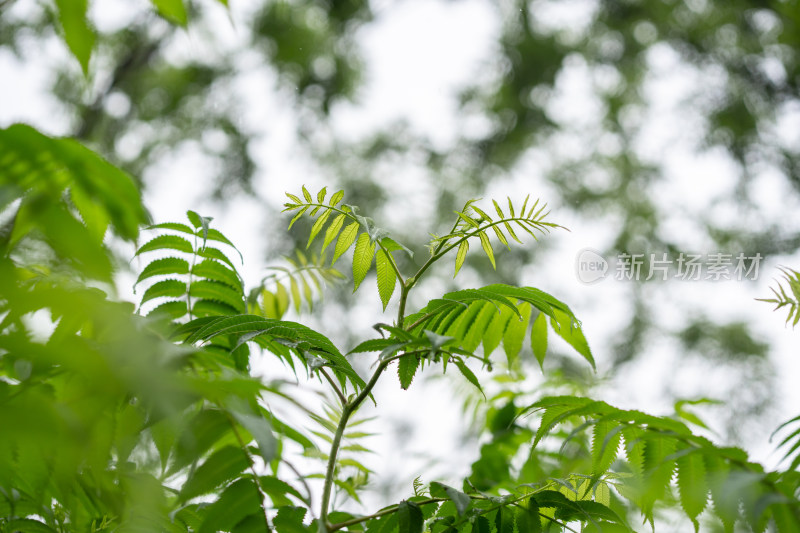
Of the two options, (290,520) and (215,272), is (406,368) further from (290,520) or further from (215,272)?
(215,272)

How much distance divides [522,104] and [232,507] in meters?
3.98

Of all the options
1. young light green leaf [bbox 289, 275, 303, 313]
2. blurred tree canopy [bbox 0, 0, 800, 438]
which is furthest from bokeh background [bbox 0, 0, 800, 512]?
young light green leaf [bbox 289, 275, 303, 313]

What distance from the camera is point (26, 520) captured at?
0.46 meters

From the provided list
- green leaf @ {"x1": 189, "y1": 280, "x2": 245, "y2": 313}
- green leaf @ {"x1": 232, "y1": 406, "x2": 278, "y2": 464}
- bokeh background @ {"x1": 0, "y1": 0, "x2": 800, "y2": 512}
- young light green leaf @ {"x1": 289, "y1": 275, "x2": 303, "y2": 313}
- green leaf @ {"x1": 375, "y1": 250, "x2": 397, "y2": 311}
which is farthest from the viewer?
bokeh background @ {"x1": 0, "y1": 0, "x2": 800, "y2": 512}

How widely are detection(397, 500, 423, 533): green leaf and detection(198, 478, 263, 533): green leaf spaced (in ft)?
0.30

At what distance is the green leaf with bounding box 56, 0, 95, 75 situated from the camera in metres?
0.29

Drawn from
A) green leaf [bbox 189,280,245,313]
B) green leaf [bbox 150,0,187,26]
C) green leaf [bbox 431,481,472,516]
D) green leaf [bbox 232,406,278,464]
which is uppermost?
green leaf [bbox 189,280,245,313]

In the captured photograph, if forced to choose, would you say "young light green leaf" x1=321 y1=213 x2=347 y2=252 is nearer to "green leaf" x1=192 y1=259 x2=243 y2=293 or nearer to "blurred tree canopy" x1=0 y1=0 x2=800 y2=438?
"green leaf" x1=192 y1=259 x2=243 y2=293

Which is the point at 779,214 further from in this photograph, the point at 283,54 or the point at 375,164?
the point at 283,54

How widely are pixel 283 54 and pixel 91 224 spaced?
3.80 meters

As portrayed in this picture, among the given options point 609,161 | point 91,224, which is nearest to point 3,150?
point 91,224

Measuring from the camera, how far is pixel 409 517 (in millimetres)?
418

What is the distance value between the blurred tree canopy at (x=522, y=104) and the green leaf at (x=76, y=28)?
135 inches

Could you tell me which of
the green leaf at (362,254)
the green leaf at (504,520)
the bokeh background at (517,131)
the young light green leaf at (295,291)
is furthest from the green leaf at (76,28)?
the bokeh background at (517,131)
